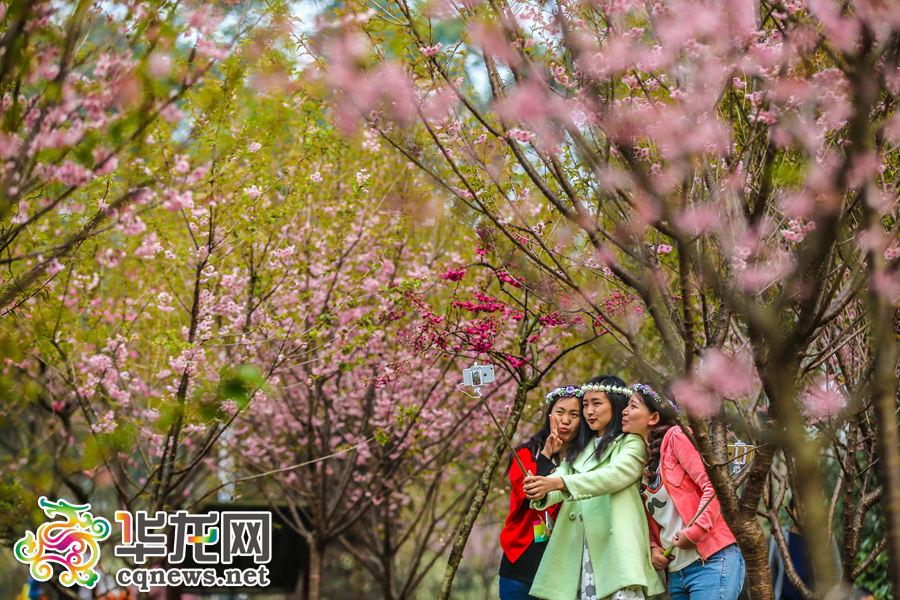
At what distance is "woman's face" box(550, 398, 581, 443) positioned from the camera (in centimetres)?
560

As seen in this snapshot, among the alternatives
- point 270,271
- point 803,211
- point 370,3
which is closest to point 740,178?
point 803,211

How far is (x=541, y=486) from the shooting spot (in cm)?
489

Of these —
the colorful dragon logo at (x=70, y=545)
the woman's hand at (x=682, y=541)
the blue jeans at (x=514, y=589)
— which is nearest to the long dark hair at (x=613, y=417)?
the woman's hand at (x=682, y=541)

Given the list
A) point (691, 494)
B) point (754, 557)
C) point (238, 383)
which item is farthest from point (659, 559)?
point (238, 383)

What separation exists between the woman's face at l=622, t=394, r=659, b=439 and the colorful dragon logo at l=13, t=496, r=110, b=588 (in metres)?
2.98

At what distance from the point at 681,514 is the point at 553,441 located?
0.89 metres

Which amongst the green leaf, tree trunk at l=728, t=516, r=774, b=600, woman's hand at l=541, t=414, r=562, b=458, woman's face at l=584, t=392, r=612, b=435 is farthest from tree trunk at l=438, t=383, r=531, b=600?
the green leaf

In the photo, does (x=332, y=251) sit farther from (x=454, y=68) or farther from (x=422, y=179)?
(x=454, y=68)

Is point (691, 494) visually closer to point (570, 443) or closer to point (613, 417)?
point (613, 417)

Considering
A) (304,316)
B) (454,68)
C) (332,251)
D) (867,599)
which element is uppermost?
(454,68)

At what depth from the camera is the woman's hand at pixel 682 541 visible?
492 centimetres

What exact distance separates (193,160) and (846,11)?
188 inches

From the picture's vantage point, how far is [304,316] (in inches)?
323

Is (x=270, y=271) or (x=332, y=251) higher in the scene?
(x=332, y=251)
